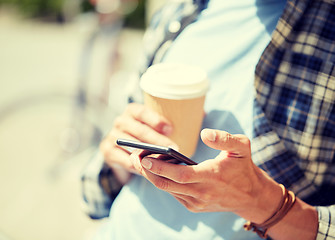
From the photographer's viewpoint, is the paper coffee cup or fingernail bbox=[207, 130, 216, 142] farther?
the paper coffee cup

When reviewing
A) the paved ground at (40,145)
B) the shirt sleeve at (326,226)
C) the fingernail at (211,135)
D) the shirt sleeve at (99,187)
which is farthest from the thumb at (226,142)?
the paved ground at (40,145)

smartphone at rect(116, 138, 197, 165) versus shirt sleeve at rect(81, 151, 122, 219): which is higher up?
smartphone at rect(116, 138, 197, 165)

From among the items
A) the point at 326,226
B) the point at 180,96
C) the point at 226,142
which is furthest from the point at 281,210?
the point at 180,96

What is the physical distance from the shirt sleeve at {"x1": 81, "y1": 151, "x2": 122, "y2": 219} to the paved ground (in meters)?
0.32

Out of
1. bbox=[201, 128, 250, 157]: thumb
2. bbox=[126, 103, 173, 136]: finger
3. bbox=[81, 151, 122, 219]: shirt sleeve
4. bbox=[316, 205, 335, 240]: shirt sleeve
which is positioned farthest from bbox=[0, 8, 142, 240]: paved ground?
bbox=[316, 205, 335, 240]: shirt sleeve

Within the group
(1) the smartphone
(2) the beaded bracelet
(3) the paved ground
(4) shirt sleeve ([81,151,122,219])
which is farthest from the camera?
(3) the paved ground

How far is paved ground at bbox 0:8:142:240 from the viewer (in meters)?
2.44

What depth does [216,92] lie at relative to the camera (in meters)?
0.89

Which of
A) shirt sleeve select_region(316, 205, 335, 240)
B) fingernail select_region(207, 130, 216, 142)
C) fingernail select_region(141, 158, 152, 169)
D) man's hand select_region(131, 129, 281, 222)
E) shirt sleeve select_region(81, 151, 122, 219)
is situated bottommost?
shirt sleeve select_region(81, 151, 122, 219)

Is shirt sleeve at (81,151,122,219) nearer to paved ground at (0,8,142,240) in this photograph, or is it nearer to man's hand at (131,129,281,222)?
paved ground at (0,8,142,240)

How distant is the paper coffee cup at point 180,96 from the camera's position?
30.8 inches

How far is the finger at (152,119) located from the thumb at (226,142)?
0.20 meters

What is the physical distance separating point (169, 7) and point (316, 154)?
70cm

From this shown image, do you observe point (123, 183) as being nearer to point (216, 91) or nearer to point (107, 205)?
point (107, 205)
